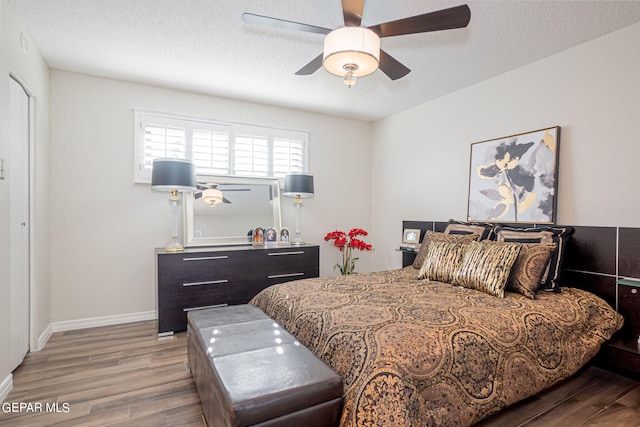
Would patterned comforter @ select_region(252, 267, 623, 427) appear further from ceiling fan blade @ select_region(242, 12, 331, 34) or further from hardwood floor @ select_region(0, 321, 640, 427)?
ceiling fan blade @ select_region(242, 12, 331, 34)

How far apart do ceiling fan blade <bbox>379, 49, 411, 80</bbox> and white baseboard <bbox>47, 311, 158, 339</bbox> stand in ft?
11.0

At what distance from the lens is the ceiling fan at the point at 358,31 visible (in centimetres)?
179

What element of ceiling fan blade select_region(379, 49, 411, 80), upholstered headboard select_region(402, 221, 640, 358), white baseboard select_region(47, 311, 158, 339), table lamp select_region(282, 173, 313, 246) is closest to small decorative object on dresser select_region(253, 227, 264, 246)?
table lamp select_region(282, 173, 313, 246)

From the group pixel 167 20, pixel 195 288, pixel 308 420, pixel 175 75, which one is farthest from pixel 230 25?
pixel 308 420

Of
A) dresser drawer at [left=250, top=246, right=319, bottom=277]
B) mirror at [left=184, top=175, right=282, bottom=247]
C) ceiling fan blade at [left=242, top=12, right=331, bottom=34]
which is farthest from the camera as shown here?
mirror at [left=184, top=175, right=282, bottom=247]

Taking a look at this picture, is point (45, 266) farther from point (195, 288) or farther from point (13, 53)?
point (13, 53)

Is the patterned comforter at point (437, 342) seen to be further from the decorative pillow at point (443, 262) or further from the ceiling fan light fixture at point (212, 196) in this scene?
the ceiling fan light fixture at point (212, 196)

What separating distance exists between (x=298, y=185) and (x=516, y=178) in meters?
2.27

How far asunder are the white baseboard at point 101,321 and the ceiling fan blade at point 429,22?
11.5 ft

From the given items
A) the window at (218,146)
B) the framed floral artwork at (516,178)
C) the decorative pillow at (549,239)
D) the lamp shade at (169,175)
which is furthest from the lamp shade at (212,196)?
the decorative pillow at (549,239)

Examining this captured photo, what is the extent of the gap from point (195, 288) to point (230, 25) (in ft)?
7.60

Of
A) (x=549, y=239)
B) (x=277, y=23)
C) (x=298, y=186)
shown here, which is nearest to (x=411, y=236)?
(x=298, y=186)

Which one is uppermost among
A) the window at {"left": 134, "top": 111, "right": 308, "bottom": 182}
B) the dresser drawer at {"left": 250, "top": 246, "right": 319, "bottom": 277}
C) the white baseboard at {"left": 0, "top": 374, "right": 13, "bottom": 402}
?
the window at {"left": 134, "top": 111, "right": 308, "bottom": 182}

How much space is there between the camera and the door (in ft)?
7.66
